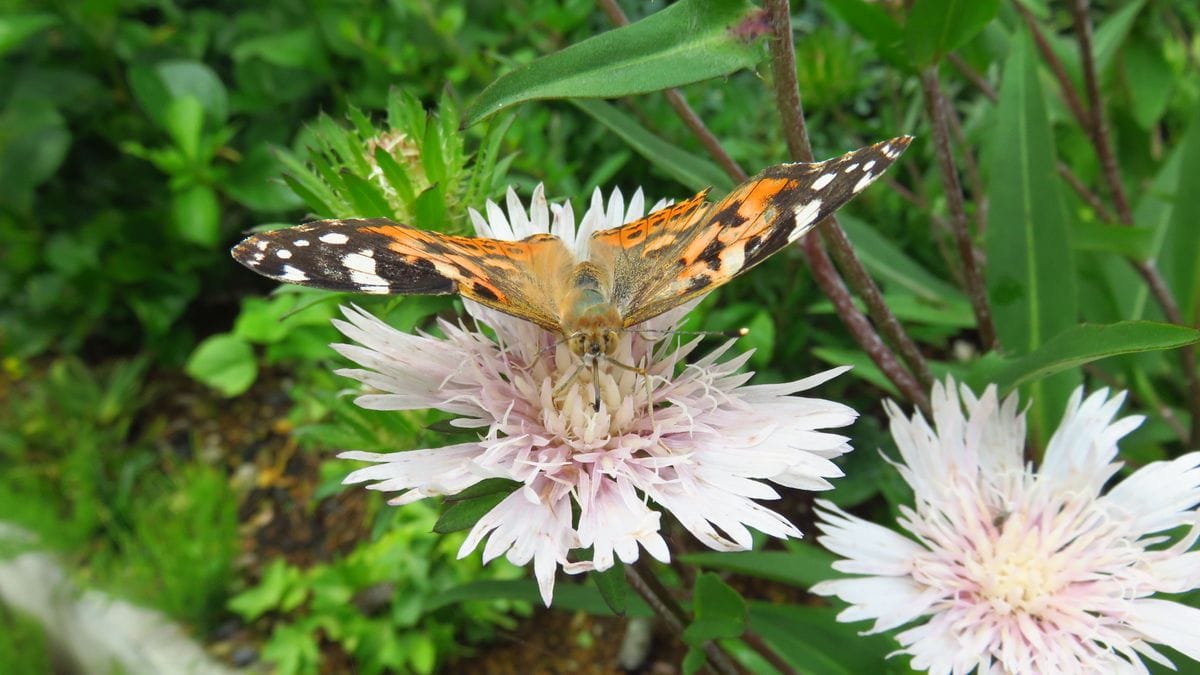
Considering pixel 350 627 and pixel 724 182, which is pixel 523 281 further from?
pixel 350 627

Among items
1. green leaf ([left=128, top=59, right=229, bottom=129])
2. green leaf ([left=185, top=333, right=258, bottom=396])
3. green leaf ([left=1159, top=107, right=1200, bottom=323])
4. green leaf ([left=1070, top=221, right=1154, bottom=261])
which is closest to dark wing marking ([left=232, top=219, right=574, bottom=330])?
green leaf ([left=1070, top=221, right=1154, bottom=261])

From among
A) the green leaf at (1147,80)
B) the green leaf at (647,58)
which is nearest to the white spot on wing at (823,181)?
the green leaf at (647,58)

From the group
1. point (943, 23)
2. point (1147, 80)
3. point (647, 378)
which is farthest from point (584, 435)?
point (1147, 80)

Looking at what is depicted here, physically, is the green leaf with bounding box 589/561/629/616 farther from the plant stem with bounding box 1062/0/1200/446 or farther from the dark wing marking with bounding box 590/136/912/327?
the plant stem with bounding box 1062/0/1200/446

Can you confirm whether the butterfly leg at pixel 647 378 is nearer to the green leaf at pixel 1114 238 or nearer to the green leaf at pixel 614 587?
the green leaf at pixel 614 587

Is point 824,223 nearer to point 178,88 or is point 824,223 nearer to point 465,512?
point 465,512

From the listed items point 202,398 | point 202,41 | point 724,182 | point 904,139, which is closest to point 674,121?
point 724,182
